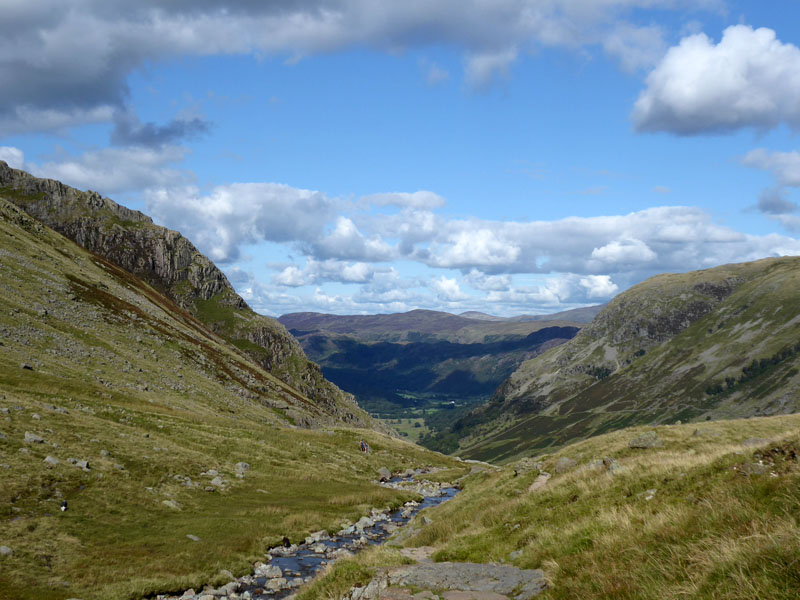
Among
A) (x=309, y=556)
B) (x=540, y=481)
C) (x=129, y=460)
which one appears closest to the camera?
(x=309, y=556)

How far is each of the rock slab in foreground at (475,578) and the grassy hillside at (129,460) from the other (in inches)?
534

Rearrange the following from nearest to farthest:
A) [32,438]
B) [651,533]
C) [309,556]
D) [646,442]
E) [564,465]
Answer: [651,533]
[309,556]
[32,438]
[564,465]
[646,442]

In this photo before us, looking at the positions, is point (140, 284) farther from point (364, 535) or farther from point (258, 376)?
point (364, 535)

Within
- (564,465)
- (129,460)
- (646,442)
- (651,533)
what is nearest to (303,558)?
(129,460)

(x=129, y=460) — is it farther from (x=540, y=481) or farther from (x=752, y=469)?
(x=752, y=469)

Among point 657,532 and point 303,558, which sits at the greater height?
point 657,532

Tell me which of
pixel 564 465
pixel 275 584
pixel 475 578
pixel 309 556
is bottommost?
pixel 309 556

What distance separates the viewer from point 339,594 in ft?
51.2

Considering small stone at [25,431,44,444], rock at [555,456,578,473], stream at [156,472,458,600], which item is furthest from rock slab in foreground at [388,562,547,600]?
small stone at [25,431,44,444]

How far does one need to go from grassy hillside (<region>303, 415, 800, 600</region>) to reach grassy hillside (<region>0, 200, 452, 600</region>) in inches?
501

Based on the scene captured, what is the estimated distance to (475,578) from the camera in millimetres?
15992

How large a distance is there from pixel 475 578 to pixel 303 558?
17.7 m

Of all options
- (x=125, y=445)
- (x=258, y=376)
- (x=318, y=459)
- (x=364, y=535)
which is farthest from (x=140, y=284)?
(x=364, y=535)

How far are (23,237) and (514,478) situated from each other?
13202cm
